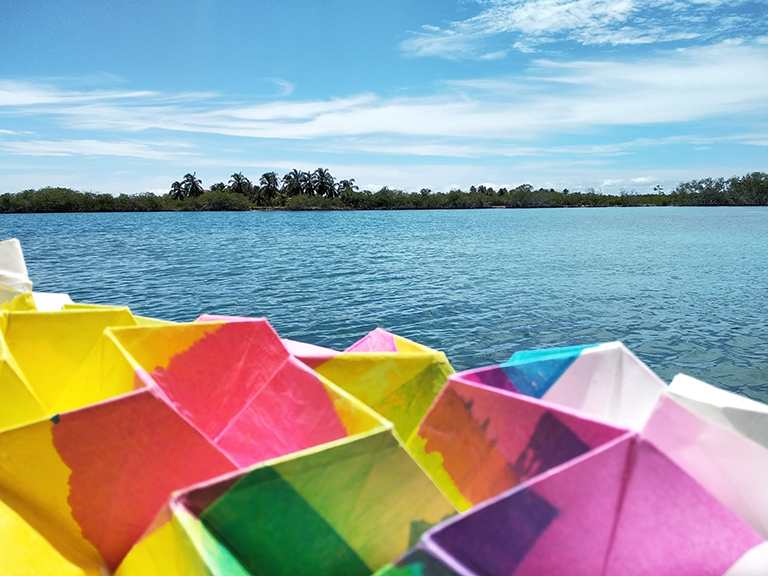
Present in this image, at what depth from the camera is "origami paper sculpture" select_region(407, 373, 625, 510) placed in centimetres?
329

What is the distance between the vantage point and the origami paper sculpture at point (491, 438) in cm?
329

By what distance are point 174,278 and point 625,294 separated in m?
16.6

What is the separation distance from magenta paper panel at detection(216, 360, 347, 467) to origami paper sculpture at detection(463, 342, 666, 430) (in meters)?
1.19

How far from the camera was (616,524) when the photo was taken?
259cm

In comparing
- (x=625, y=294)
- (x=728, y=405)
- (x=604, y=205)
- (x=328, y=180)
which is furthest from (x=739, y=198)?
(x=728, y=405)

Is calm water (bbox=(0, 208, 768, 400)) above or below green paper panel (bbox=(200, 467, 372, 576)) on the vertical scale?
below

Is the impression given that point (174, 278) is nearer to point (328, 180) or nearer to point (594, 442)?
point (594, 442)

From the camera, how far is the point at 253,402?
171 inches

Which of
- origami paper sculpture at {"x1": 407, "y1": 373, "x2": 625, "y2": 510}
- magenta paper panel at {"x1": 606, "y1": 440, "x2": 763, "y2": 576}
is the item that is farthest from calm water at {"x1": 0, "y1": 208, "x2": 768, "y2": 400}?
magenta paper panel at {"x1": 606, "y1": 440, "x2": 763, "y2": 576}

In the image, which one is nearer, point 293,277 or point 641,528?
point 641,528

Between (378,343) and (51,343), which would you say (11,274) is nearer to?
(51,343)

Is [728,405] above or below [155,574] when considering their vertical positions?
above

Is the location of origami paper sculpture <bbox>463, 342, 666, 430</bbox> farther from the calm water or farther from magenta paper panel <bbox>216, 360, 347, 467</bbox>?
the calm water

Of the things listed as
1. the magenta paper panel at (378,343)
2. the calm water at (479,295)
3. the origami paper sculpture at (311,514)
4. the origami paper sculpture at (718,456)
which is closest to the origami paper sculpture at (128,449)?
the origami paper sculpture at (311,514)
